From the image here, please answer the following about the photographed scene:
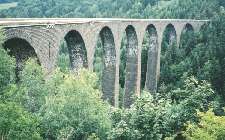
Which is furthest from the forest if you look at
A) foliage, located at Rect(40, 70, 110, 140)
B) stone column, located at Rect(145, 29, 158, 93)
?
stone column, located at Rect(145, 29, 158, 93)

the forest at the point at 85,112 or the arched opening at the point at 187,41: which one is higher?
the arched opening at the point at 187,41

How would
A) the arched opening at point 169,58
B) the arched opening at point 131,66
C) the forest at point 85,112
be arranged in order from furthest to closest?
the arched opening at point 169,58 < the arched opening at point 131,66 < the forest at point 85,112

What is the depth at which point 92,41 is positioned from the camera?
4422 centimetres

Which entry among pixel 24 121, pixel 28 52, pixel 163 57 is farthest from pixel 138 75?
pixel 24 121

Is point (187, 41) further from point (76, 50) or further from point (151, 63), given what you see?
point (76, 50)

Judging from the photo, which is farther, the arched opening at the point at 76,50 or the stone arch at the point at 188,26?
the stone arch at the point at 188,26

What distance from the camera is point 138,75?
61.2 metres

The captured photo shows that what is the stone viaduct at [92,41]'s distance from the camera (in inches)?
1297

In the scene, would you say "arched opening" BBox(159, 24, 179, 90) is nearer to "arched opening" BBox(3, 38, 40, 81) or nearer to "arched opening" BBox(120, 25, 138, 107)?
"arched opening" BBox(120, 25, 138, 107)

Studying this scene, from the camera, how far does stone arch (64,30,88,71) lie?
136 ft

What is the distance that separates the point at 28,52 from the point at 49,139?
822cm

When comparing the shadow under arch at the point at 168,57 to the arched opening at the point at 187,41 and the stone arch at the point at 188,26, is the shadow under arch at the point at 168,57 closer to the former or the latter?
the arched opening at the point at 187,41

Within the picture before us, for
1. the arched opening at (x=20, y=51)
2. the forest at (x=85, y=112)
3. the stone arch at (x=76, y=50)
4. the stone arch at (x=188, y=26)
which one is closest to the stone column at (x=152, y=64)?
the stone arch at (x=188, y=26)

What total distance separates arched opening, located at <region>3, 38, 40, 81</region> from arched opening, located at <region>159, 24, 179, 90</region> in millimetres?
33690
